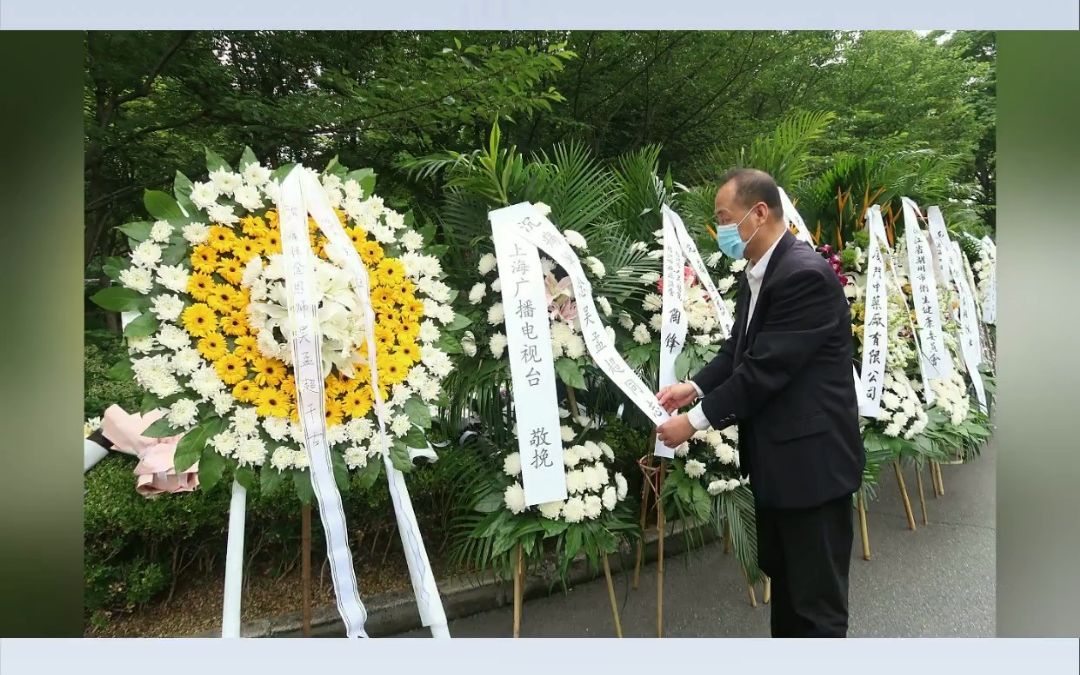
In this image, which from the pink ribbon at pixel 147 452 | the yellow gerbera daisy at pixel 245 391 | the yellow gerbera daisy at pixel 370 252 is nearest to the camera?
the yellow gerbera daisy at pixel 245 391

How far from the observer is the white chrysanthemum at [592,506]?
2355 mm

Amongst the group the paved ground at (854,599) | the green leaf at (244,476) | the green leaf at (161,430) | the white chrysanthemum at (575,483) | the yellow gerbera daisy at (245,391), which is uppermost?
the yellow gerbera daisy at (245,391)

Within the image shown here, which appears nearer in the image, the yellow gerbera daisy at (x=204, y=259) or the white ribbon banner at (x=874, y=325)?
the yellow gerbera daisy at (x=204, y=259)

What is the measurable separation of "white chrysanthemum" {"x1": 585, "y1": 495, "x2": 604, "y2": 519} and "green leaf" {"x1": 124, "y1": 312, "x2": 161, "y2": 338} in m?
1.61

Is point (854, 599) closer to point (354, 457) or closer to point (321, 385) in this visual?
point (354, 457)

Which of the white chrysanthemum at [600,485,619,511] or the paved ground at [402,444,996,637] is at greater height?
the white chrysanthemum at [600,485,619,511]

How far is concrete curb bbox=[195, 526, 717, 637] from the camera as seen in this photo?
276 centimetres

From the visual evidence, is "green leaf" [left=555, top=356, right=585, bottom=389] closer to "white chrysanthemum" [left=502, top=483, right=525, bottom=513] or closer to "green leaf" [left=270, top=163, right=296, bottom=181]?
"white chrysanthemum" [left=502, top=483, right=525, bottom=513]

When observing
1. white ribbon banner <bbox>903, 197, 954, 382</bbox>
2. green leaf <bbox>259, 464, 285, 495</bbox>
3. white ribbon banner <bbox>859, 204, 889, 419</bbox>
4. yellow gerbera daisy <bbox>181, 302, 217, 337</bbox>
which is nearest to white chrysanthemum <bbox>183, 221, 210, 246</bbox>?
yellow gerbera daisy <bbox>181, 302, 217, 337</bbox>

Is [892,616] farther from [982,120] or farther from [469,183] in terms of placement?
[982,120]

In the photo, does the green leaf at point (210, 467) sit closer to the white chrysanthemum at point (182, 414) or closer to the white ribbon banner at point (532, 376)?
the white chrysanthemum at point (182, 414)

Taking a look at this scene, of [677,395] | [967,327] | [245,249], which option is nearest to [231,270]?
[245,249]

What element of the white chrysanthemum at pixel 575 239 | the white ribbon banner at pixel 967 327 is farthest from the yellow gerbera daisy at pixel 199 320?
the white ribbon banner at pixel 967 327

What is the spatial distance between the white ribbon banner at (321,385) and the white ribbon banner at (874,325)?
91.4 inches
